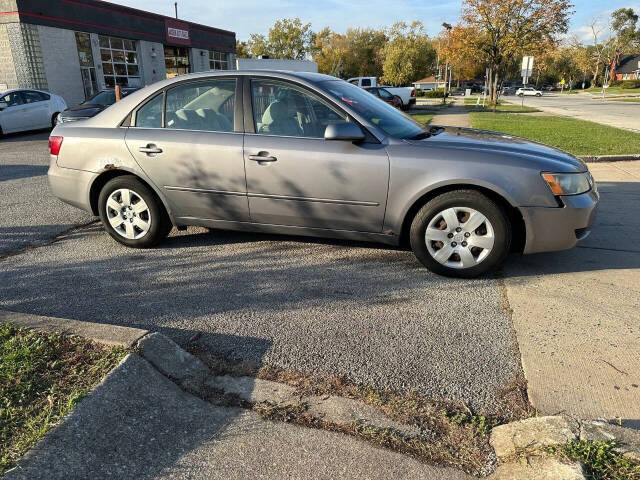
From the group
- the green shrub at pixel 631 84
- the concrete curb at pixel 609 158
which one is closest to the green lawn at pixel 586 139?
the concrete curb at pixel 609 158

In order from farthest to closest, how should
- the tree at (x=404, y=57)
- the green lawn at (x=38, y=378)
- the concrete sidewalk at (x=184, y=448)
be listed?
the tree at (x=404, y=57)
the green lawn at (x=38, y=378)
the concrete sidewalk at (x=184, y=448)

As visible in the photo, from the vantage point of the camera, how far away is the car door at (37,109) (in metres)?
16.0

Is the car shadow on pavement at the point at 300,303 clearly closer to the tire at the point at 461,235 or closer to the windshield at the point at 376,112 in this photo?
the tire at the point at 461,235

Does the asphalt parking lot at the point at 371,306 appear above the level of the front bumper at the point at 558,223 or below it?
below

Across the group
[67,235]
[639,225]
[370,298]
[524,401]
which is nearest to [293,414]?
[524,401]

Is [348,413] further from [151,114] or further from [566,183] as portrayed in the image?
[151,114]

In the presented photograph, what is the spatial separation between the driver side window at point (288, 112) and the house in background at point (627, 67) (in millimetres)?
120904

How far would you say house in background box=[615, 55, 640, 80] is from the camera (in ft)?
338

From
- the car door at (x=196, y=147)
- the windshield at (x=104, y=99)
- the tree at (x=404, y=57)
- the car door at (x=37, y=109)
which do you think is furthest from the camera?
the tree at (x=404, y=57)

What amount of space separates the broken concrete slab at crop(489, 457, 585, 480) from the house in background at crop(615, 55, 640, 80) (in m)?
123

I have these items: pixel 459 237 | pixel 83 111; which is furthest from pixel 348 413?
pixel 83 111

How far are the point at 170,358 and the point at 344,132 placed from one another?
2.16 meters

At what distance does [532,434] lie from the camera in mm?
2215

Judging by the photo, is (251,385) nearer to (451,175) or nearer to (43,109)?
(451,175)
